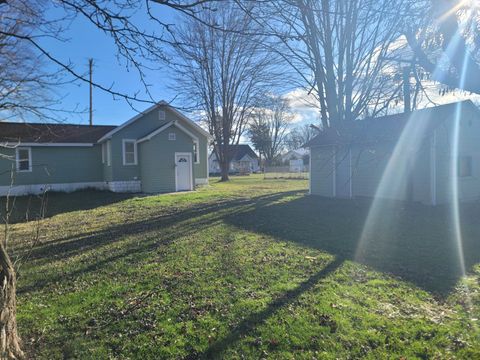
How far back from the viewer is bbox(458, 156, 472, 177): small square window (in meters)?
13.4

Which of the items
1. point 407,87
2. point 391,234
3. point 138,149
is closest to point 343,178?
point 391,234

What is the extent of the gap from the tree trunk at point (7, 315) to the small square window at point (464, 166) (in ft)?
50.3

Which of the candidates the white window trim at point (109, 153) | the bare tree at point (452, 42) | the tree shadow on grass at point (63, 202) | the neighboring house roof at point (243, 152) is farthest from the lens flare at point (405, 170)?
the neighboring house roof at point (243, 152)

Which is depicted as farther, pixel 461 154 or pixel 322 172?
pixel 322 172

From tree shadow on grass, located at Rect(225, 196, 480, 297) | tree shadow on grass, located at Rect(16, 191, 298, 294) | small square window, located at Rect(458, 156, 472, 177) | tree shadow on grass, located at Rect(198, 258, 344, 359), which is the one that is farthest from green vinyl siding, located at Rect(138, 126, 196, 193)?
tree shadow on grass, located at Rect(198, 258, 344, 359)

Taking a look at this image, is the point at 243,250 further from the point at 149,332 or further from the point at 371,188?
the point at 371,188

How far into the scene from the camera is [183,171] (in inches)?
766

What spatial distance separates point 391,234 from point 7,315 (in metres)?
7.92

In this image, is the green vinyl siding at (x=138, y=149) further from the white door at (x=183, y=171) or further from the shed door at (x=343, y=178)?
the shed door at (x=343, y=178)

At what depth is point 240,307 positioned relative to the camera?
4.05 meters

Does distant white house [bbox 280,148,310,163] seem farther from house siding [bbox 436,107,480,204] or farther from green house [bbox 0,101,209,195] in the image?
house siding [bbox 436,107,480,204]

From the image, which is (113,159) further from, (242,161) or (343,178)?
(242,161)

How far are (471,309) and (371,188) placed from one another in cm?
1112

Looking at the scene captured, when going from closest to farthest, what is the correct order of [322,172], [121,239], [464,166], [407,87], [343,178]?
[407,87] < [121,239] < [464,166] < [343,178] < [322,172]
